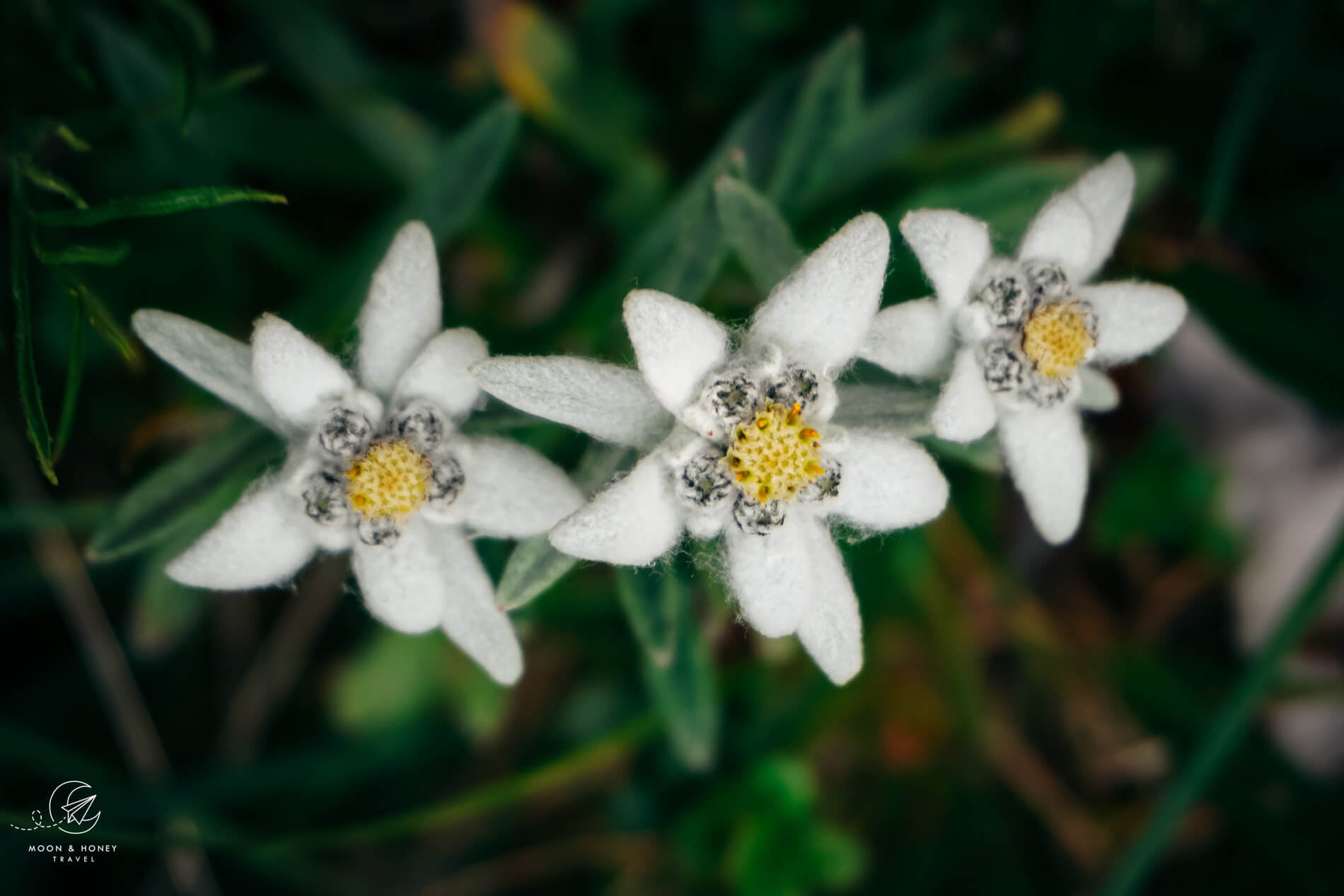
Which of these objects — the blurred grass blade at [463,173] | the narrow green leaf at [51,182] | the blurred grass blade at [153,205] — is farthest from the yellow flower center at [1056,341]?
the narrow green leaf at [51,182]

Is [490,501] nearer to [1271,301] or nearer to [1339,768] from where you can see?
[1271,301]

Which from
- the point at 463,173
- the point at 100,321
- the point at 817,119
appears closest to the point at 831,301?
the point at 817,119

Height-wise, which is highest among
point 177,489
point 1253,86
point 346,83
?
point 1253,86

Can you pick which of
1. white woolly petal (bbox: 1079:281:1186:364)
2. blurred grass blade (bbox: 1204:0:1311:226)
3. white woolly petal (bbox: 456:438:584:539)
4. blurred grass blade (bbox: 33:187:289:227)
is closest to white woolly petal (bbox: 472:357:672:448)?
white woolly petal (bbox: 456:438:584:539)

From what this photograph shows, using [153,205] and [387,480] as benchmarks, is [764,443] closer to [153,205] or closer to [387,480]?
[387,480]

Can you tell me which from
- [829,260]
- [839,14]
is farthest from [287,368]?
[839,14]

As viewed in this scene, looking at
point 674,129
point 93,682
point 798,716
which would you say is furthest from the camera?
point 93,682

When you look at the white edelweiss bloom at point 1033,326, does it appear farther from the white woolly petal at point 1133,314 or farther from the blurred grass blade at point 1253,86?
the blurred grass blade at point 1253,86
